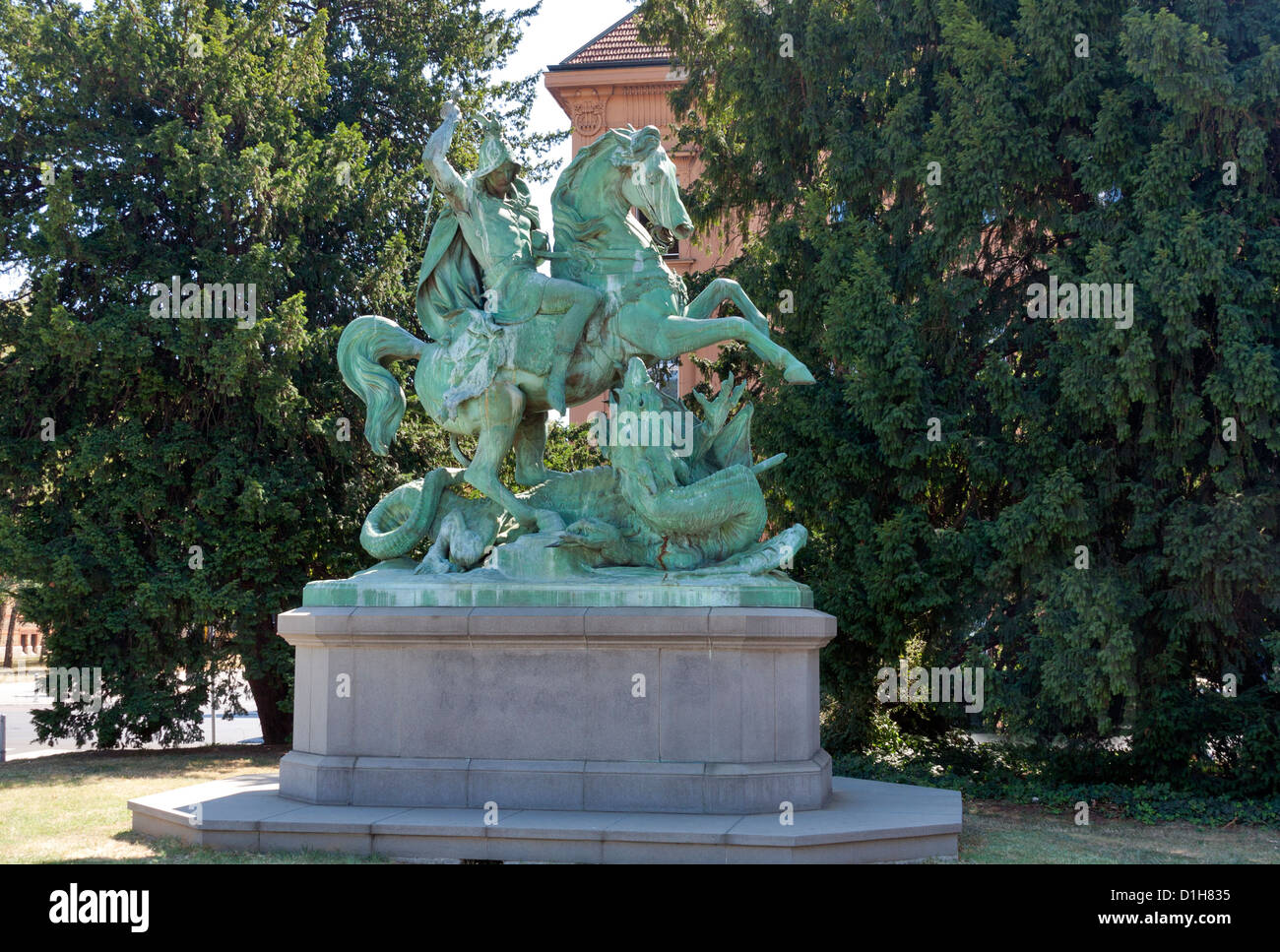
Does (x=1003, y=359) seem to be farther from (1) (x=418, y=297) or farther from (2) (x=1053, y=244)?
(1) (x=418, y=297)

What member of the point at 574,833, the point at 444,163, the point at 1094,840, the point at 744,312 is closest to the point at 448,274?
the point at 444,163

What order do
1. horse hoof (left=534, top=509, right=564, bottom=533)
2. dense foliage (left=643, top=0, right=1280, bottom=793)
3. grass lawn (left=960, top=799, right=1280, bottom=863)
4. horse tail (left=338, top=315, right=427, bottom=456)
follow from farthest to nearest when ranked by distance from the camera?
dense foliage (left=643, top=0, right=1280, bottom=793), horse tail (left=338, top=315, right=427, bottom=456), horse hoof (left=534, top=509, right=564, bottom=533), grass lawn (left=960, top=799, right=1280, bottom=863)

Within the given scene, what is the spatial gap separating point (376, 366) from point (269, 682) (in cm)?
821

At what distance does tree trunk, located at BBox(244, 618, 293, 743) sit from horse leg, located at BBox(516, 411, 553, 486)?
284 inches

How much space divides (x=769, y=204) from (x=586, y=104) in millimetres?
8958

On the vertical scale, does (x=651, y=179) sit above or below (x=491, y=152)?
below

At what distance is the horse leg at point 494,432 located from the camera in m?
8.73

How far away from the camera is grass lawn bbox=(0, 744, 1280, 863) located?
7.59 meters

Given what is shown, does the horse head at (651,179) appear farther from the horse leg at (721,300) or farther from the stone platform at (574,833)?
the stone platform at (574,833)

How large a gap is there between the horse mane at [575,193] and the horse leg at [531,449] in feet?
4.54

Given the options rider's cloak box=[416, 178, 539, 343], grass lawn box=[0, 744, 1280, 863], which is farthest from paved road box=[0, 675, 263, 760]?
rider's cloak box=[416, 178, 539, 343]

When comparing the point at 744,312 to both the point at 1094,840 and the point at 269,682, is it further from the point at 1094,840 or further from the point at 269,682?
the point at 269,682

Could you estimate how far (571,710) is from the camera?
7879mm

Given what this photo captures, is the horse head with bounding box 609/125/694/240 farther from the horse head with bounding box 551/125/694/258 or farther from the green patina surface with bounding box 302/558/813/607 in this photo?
the green patina surface with bounding box 302/558/813/607
